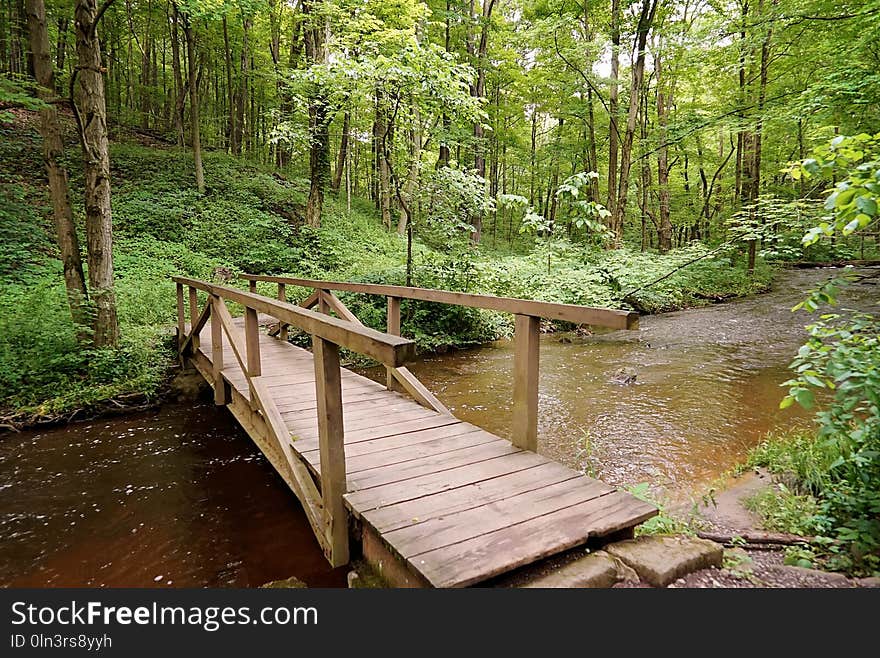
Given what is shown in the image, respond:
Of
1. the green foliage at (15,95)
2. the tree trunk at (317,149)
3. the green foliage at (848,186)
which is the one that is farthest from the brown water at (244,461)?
the tree trunk at (317,149)

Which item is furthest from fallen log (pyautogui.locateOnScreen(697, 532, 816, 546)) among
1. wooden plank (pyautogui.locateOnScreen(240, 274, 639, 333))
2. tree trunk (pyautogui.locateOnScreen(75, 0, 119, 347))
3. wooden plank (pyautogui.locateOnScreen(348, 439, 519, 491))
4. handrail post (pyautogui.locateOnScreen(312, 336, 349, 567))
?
tree trunk (pyautogui.locateOnScreen(75, 0, 119, 347))

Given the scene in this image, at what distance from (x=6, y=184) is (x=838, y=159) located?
16.3 metres

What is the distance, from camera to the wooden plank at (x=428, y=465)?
2734 millimetres

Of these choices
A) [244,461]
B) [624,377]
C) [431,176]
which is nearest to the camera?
[244,461]

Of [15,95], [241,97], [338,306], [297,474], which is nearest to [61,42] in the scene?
[241,97]

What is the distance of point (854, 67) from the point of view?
283 inches

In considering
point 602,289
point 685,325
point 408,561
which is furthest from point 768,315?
point 408,561

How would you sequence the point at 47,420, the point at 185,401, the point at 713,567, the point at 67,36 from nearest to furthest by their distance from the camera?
the point at 713,567
the point at 47,420
the point at 185,401
the point at 67,36

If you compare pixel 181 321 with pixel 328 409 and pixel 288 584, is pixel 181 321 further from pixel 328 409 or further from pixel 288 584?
pixel 328 409

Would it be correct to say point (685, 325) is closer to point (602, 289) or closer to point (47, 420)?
point (602, 289)

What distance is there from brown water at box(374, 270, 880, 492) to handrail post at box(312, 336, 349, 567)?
2612mm

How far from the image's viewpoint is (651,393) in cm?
668

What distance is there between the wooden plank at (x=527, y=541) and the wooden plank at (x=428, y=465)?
774mm

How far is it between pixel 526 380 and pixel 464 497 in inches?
34.3
